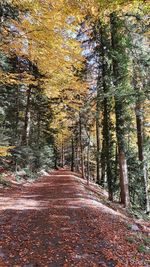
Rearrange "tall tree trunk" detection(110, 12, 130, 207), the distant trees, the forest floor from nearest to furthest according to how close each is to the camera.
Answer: the forest floor, the distant trees, "tall tree trunk" detection(110, 12, 130, 207)

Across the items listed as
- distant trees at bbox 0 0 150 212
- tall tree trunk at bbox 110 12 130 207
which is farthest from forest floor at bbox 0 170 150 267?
distant trees at bbox 0 0 150 212

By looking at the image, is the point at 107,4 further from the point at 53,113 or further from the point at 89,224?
the point at 53,113

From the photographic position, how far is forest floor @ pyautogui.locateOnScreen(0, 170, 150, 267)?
6.16 m

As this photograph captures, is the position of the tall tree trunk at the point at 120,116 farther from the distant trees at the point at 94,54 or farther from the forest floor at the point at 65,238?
the forest floor at the point at 65,238

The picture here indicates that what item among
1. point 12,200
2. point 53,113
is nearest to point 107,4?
point 12,200

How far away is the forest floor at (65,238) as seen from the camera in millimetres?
6160

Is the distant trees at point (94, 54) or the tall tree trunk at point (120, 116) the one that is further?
the tall tree trunk at point (120, 116)

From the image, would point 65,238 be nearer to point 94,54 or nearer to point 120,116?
point 120,116

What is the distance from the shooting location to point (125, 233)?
8656 millimetres

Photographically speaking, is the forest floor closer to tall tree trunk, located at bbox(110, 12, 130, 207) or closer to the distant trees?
tall tree trunk, located at bbox(110, 12, 130, 207)

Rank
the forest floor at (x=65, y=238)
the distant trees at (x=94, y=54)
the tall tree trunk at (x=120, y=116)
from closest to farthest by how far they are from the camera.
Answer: the forest floor at (x=65, y=238)
the distant trees at (x=94, y=54)
the tall tree trunk at (x=120, y=116)

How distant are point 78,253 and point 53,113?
24104 mm

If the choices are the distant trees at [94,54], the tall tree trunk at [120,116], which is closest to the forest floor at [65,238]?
the tall tree trunk at [120,116]

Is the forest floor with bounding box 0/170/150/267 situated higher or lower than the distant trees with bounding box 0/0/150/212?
lower
